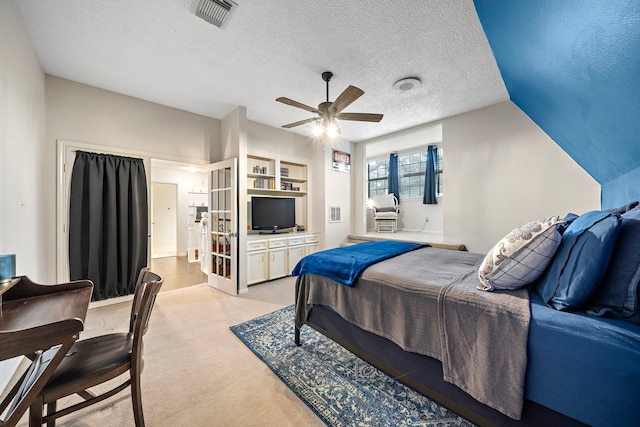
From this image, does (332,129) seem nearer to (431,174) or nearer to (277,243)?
(277,243)

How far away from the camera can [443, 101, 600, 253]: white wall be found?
3.04 meters

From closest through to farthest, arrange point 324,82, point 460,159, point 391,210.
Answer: point 324,82, point 460,159, point 391,210

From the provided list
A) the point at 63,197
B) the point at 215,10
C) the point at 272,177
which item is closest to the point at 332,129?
the point at 215,10

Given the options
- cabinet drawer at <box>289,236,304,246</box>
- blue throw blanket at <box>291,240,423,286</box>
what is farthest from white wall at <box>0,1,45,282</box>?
cabinet drawer at <box>289,236,304,246</box>

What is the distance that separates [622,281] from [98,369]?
7.71 feet

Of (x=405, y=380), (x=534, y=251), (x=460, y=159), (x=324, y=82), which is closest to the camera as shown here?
(x=534, y=251)

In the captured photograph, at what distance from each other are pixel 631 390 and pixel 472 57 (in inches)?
109

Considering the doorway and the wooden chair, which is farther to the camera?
the doorway

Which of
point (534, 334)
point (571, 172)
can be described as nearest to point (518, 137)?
point (571, 172)

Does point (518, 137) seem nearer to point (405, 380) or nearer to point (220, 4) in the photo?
point (405, 380)

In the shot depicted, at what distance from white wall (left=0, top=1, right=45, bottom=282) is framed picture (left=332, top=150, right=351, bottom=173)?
13.5 feet

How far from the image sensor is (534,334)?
1.00 metres

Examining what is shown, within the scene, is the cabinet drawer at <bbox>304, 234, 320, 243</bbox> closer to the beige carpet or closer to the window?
the beige carpet

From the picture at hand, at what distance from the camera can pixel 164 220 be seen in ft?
22.3
